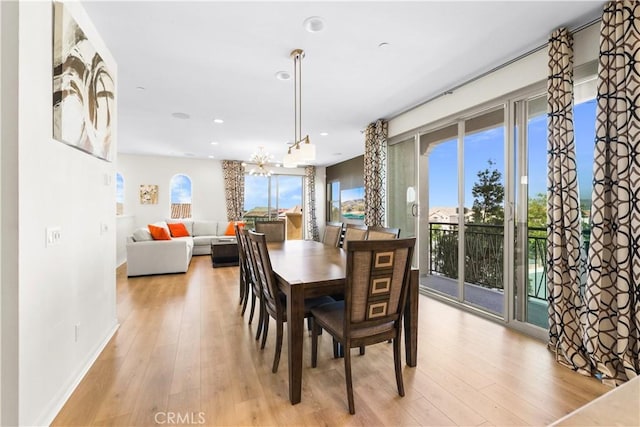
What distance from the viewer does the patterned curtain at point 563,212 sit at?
2.22 meters

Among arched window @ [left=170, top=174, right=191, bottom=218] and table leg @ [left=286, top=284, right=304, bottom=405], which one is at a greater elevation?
arched window @ [left=170, top=174, right=191, bottom=218]

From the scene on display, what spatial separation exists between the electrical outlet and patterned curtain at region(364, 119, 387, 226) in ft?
12.9

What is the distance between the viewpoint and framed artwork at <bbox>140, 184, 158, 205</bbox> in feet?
24.3

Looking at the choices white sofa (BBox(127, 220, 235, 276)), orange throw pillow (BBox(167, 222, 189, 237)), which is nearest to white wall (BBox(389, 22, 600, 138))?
white sofa (BBox(127, 220, 235, 276))

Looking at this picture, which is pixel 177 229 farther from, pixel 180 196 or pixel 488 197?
pixel 488 197

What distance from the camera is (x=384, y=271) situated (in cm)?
163

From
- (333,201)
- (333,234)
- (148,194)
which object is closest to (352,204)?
(333,201)

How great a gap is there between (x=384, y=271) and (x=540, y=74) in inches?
98.6

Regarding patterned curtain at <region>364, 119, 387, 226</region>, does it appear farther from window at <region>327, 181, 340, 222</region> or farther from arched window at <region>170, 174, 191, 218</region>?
arched window at <region>170, 174, 191, 218</region>

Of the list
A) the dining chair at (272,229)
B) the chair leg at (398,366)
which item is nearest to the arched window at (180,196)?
the dining chair at (272,229)

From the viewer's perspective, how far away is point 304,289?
1741mm

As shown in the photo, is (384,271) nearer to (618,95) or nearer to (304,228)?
(618,95)

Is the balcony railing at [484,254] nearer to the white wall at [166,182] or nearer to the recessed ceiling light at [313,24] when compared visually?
the recessed ceiling light at [313,24]

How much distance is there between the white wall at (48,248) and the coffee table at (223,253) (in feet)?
11.5
